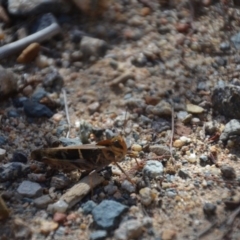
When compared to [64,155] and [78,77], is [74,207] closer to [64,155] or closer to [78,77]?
[64,155]

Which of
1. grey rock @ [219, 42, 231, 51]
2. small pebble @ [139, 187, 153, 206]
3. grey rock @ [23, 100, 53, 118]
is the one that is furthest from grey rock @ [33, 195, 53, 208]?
grey rock @ [219, 42, 231, 51]

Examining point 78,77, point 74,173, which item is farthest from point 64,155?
point 78,77

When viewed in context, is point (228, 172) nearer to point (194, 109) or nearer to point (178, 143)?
point (178, 143)

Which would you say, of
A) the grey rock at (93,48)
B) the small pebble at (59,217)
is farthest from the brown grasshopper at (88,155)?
the grey rock at (93,48)

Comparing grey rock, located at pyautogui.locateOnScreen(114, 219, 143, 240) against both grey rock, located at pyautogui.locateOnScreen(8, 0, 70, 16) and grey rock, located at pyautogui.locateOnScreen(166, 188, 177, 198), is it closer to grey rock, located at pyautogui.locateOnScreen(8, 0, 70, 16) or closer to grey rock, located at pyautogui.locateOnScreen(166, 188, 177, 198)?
grey rock, located at pyautogui.locateOnScreen(166, 188, 177, 198)

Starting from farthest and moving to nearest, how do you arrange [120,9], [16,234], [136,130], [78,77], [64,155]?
[120,9] < [78,77] < [136,130] < [64,155] < [16,234]

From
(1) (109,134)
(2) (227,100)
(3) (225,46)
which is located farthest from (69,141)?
(3) (225,46)
